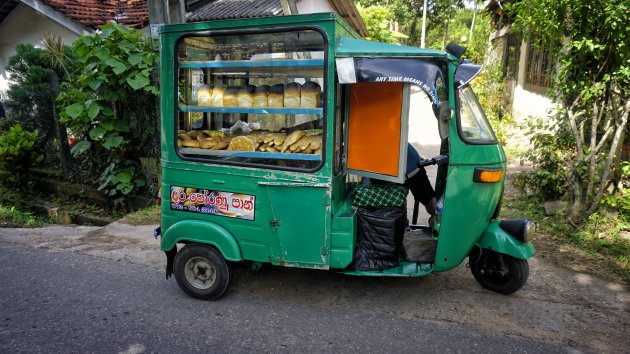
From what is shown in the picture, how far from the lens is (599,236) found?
4.99 meters

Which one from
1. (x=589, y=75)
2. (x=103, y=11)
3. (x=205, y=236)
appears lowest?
(x=205, y=236)

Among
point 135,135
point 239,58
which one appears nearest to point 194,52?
point 239,58

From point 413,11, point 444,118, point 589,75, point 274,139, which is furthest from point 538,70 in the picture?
point 413,11

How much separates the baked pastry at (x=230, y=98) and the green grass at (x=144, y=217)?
3182 millimetres

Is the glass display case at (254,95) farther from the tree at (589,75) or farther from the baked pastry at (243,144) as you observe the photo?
the tree at (589,75)

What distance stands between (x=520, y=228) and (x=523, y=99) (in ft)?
30.0

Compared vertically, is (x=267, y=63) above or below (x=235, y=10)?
below

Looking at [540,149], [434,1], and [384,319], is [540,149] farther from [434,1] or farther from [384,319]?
[434,1]

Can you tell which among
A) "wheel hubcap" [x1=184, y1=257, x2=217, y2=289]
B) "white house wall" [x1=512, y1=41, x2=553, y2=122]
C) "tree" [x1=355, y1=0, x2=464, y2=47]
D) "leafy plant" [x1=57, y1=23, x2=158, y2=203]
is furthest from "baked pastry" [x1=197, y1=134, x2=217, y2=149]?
"tree" [x1=355, y1=0, x2=464, y2=47]

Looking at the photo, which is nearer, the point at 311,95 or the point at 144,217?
the point at 311,95

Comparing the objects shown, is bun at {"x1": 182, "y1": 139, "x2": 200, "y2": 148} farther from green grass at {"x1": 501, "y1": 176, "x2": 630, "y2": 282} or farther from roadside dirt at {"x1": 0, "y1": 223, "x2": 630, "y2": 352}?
green grass at {"x1": 501, "y1": 176, "x2": 630, "y2": 282}

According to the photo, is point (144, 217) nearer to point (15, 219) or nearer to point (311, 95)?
point (15, 219)

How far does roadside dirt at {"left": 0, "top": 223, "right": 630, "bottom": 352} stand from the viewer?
3.32m

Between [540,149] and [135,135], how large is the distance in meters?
5.96
